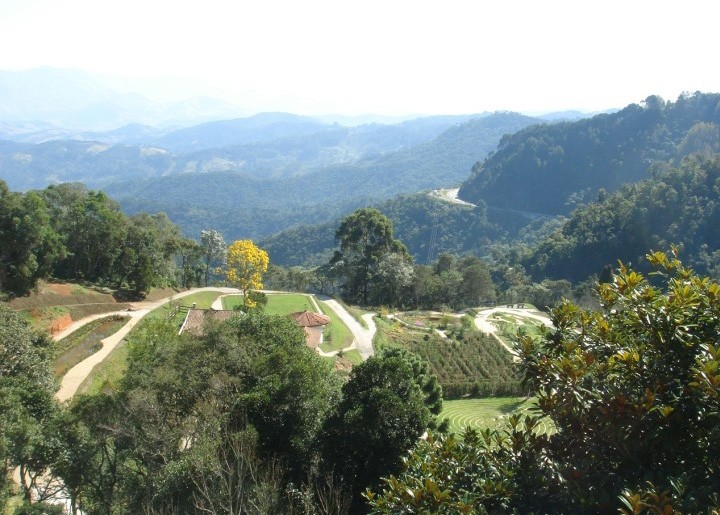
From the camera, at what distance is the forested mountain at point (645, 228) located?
191 ft

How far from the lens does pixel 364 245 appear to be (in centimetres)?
4084

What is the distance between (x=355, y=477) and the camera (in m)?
9.34

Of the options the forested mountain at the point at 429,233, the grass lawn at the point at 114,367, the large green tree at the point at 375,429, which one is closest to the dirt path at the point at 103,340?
the grass lawn at the point at 114,367

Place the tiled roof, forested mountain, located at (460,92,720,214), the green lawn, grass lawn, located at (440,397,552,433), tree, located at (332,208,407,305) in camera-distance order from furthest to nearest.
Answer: forested mountain, located at (460,92,720,214)
tree, located at (332,208,407,305)
the green lawn
the tiled roof
grass lawn, located at (440,397,552,433)

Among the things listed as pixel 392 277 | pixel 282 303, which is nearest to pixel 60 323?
pixel 282 303

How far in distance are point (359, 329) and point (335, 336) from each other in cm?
333

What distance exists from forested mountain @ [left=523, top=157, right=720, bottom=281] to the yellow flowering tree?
148ft

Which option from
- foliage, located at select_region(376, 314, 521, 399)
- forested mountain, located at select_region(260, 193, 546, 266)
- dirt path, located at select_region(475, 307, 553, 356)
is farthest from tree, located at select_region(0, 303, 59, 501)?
forested mountain, located at select_region(260, 193, 546, 266)

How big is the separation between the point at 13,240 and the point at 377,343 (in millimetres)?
17808

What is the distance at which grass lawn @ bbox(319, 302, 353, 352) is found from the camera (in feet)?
84.4

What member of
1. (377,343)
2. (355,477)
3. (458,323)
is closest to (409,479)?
(355,477)

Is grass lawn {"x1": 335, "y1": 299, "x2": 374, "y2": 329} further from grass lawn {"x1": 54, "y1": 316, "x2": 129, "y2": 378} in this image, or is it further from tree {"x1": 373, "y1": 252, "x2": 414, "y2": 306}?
grass lawn {"x1": 54, "y1": 316, "x2": 129, "y2": 378}

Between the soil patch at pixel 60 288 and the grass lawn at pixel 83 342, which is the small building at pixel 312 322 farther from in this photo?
the soil patch at pixel 60 288

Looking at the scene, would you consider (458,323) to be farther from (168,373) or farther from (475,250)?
(475,250)
